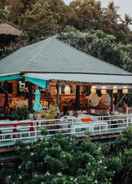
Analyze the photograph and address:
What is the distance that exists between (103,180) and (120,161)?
1320 millimetres

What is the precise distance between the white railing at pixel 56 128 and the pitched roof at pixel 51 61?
313cm

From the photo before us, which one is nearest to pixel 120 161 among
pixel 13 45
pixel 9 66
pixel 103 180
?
pixel 103 180

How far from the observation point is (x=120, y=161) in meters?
13.4

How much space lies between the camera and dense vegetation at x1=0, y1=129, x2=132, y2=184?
11.7 m

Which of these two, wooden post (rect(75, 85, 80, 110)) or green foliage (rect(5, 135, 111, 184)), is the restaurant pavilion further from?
green foliage (rect(5, 135, 111, 184))

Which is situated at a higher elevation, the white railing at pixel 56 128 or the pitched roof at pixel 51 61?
the pitched roof at pixel 51 61

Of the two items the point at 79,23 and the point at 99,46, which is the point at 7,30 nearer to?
the point at 99,46

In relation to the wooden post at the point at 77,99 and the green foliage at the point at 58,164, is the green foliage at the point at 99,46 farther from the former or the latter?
the green foliage at the point at 58,164

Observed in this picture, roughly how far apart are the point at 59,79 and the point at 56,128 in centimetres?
184

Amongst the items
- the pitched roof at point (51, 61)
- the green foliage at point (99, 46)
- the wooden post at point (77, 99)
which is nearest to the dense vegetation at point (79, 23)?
the green foliage at point (99, 46)

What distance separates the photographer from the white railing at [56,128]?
12.8 m

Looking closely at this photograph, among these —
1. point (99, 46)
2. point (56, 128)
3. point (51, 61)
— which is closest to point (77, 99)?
point (51, 61)

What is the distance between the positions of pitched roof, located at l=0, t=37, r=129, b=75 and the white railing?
3.13 metres

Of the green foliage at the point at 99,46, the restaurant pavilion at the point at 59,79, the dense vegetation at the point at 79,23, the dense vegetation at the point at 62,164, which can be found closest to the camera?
the dense vegetation at the point at 62,164
